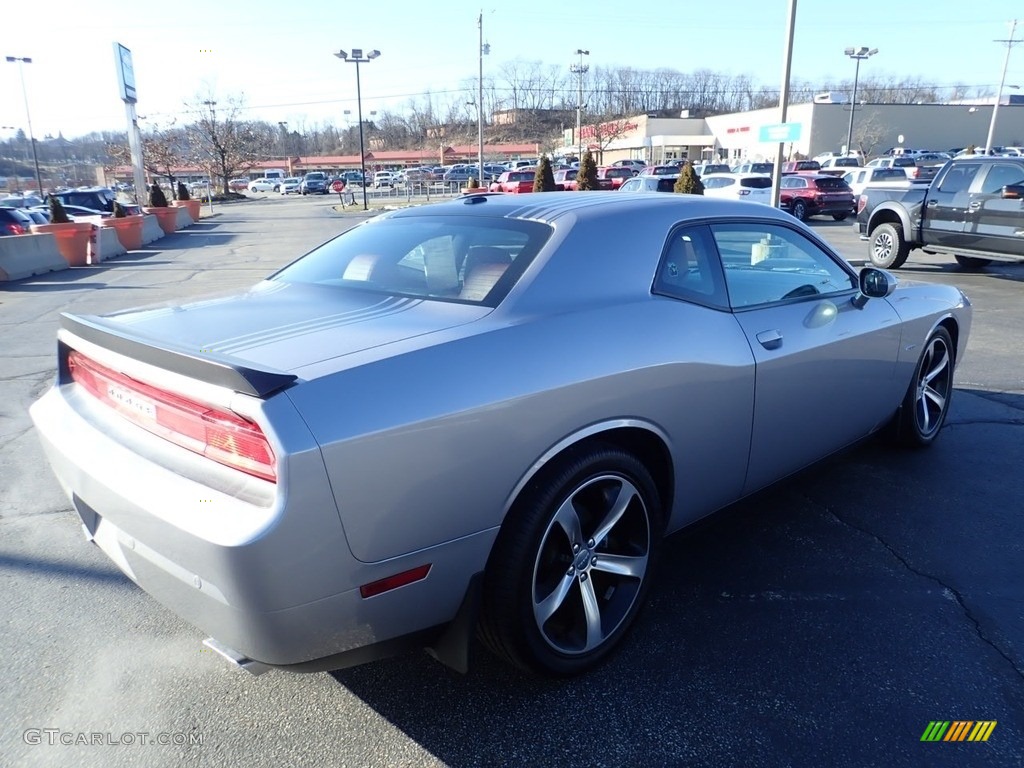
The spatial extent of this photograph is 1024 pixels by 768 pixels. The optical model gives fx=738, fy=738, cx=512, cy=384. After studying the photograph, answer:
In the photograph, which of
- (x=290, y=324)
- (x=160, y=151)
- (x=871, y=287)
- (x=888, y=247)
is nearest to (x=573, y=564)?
(x=290, y=324)

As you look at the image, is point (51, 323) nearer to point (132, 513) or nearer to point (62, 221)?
point (132, 513)

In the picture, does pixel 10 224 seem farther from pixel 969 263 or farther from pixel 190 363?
pixel 969 263

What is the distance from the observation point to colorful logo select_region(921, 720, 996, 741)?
7.38 ft

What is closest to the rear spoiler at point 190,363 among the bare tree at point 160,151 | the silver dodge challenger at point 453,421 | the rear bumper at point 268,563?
the silver dodge challenger at point 453,421

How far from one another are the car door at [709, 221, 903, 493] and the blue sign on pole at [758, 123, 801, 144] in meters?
12.5

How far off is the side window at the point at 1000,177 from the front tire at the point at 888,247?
1.66 meters

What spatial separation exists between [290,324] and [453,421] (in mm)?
778

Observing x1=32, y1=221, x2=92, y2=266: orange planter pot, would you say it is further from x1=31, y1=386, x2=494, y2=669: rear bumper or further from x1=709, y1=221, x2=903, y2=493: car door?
x1=709, y1=221, x2=903, y2=493: car door

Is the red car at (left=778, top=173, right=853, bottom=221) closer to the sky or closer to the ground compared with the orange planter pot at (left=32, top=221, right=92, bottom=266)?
closer to the sky

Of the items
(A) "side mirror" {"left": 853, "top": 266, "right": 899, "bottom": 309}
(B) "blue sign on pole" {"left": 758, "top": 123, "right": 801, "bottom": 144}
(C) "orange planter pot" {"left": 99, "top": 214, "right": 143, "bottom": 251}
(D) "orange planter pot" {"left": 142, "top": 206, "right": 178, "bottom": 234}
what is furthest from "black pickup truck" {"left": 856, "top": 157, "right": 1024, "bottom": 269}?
(D) "orange planter pot" {"left": 142, "top": 206, "right": 178, "bottom": 234}

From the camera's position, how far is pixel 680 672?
8.41 ft

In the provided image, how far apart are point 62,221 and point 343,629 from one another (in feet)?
70.8

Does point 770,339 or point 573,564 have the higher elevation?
point 770,339

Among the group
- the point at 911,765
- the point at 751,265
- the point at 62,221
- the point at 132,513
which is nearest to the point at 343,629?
the point at 132,513
